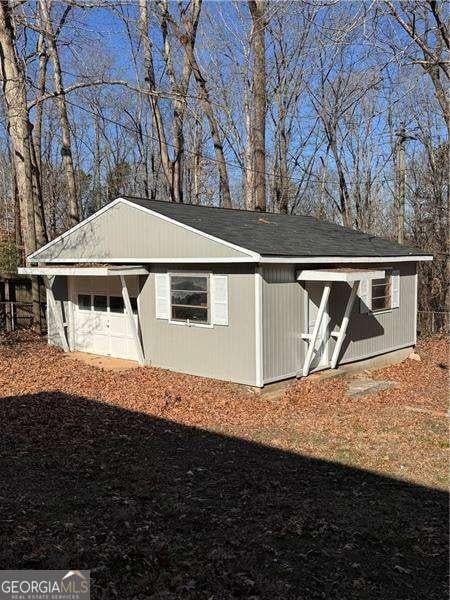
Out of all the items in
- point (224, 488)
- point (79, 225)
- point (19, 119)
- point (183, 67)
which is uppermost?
point (183, 67)

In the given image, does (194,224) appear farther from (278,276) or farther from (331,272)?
(331,272)

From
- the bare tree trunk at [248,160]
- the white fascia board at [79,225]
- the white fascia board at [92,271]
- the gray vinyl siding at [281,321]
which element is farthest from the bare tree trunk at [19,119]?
the bare tree trunk at [248,160]

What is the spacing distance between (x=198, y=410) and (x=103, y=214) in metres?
5.66

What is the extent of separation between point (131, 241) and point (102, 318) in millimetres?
2635

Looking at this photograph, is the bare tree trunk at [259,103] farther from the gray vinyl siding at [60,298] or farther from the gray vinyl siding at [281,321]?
the gray vinyl siding at [281,321]

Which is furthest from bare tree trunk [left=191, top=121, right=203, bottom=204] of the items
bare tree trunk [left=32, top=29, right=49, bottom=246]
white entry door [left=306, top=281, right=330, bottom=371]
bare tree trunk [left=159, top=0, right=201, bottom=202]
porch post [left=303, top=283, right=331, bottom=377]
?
porch post [left=303, top=283, right=331, bottom=377]

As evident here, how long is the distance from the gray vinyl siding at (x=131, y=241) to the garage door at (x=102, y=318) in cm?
83

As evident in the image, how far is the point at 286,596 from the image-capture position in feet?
11.4

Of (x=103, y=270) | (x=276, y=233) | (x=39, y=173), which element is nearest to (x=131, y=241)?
(x=103, y=270)

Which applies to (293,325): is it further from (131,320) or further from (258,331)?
(131,320)

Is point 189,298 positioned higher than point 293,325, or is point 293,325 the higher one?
point 189,298

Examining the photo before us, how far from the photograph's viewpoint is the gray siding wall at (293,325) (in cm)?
965

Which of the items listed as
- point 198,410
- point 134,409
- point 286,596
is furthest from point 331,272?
point 286,596

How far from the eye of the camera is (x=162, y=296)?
438 inches
